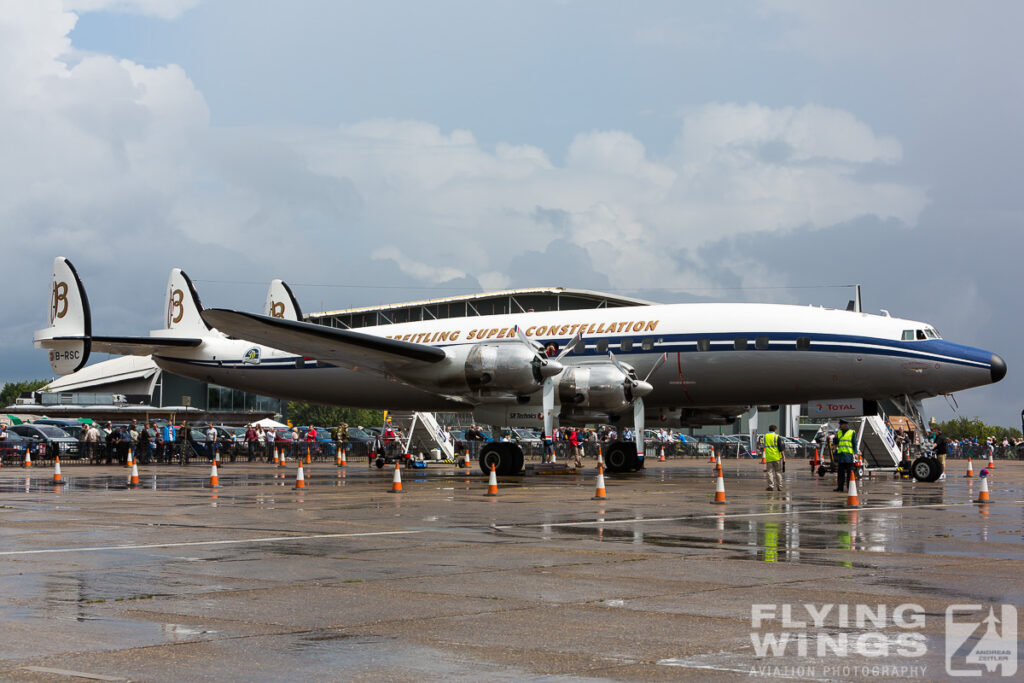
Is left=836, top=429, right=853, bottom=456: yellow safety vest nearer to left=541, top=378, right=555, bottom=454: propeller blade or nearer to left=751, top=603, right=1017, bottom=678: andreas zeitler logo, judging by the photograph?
left=541, top=378, right=555, bottom=454: propeller blade

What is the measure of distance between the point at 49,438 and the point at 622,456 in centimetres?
2868

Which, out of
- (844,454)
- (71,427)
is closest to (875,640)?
(844,454)

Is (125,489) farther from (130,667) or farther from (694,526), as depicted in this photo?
(130,667)

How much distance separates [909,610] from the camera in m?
7.85

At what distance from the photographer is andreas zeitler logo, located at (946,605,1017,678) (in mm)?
6020

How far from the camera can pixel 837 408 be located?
27.5 metres

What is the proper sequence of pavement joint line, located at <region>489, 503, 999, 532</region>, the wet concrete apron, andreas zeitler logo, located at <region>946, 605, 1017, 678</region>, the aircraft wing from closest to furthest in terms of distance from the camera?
andreas zeitler logo, located at <region>946, 605, 1017, 678</region> → the wet concrete apron → pavement joint line, located at <region>489, 503, 999, 532</region> → the aircraft wing

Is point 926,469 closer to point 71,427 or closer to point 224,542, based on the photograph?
point 224,542

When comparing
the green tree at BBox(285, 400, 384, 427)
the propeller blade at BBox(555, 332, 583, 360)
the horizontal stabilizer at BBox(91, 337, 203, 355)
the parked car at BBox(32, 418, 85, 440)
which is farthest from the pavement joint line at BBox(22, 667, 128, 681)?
the green tree at BBox(285, 400, 384, 427)

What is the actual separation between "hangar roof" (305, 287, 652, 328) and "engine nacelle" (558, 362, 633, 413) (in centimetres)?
6151

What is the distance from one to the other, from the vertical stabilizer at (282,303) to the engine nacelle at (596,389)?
15515 mm

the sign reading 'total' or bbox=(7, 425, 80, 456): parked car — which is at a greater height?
the sign reading 'total'

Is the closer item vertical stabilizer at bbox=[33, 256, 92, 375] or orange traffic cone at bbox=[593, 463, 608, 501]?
orange traffic cone at bbox=[593, 463, 608, 501]

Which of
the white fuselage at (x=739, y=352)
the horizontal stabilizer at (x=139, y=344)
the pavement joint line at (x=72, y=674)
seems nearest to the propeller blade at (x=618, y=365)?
the white fuselage at (x=739, y=352)
